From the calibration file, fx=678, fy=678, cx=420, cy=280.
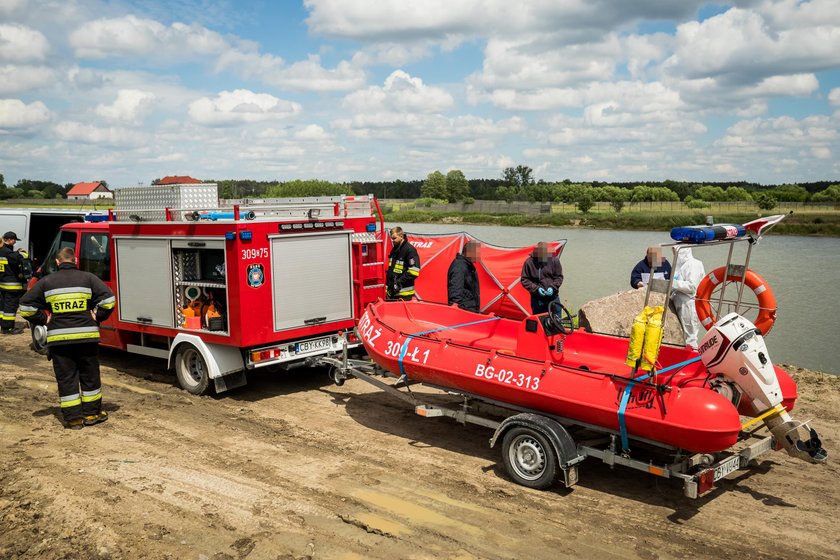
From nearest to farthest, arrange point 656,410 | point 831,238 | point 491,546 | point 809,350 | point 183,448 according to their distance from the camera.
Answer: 1. point 491,546
2. point 656,410
3. point 183,448
4. point 809,350
5. point 831,238

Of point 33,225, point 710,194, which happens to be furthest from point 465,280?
point 710,194

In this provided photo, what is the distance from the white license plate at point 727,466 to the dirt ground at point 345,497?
34 cm

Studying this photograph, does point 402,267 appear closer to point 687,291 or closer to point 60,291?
point 687,291

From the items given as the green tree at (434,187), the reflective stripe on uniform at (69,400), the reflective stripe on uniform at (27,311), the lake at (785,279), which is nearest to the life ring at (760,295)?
the lake at (785,279)

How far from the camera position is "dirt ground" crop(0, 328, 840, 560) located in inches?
198

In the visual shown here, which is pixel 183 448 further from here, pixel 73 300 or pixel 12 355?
pixel 12 355

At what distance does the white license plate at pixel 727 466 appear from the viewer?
546 centimetres

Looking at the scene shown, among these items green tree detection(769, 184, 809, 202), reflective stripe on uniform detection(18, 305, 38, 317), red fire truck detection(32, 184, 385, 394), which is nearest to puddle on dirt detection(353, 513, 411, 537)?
red fire truck detection(32, 184, 385, 394)

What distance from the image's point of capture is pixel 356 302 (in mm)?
9375

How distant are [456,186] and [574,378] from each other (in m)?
113

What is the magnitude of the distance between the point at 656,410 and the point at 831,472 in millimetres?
2346

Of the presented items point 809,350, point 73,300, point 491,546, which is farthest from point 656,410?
point 809,350

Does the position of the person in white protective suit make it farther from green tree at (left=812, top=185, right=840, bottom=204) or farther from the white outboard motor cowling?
green tree at (left=812, top=185, right=840, bottom=204)

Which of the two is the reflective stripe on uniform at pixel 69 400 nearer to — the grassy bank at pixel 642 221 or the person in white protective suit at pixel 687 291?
the person in white protective suit at pixel 687 291
